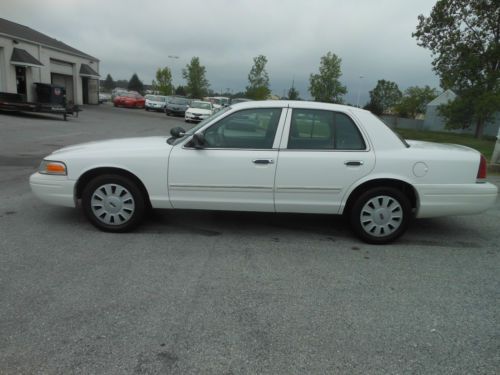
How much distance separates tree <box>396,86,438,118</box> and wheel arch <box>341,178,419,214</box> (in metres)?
65.5

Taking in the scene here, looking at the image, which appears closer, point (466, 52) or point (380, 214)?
point (380, 214)

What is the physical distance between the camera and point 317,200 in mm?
4367

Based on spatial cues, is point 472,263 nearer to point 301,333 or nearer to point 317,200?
point 317,200

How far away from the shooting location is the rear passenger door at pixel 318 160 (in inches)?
168

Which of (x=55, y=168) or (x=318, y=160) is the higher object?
(x=318, y=160)

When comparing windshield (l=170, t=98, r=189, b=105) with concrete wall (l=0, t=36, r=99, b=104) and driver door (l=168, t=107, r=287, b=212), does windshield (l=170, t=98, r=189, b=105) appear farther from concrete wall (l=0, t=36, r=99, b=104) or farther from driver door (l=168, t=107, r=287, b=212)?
driver door (l=168, t=107, r=287, b=212)

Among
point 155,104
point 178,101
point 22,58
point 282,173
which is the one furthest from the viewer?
point 155,104

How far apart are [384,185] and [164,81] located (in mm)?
63363

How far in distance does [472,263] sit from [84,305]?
3834 millimetres

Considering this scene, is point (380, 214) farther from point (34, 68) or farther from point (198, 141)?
point (34, 68)

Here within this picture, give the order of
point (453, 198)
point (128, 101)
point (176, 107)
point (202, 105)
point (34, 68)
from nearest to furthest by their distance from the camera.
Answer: point (453, 198), point (34, 68), point (202, 105), point (176, 107), point (128, 101)

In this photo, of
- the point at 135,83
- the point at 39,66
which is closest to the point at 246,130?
the point at 39,66

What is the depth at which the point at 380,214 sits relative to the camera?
14.4 ft

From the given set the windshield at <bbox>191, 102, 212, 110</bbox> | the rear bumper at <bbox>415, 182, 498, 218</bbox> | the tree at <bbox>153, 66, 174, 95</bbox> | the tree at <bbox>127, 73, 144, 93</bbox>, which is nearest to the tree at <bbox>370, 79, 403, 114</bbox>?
the tree at <bbox>153, 66, 174, 95</bbox>
